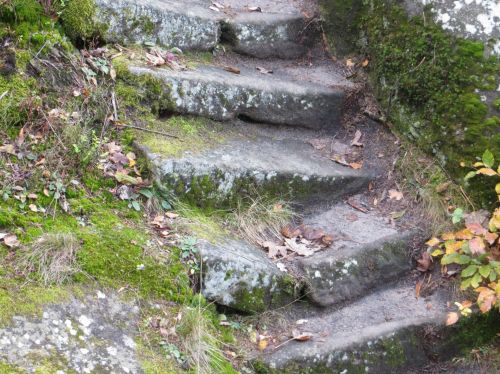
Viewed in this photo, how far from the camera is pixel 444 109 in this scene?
15.7 ft

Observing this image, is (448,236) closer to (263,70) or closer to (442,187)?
(442,187)

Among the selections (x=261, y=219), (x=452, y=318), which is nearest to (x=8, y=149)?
(x=261, y=219)

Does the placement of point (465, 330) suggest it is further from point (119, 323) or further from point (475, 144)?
point (119, 323)

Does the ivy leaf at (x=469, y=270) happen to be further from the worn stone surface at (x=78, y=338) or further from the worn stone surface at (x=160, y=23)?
the worn stone surface at (x=160, y=23)

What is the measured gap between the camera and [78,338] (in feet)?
10.5

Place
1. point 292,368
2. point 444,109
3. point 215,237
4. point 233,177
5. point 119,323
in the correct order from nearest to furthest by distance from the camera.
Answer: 1. point 119,323
2. point 292,368
3. point 215,237
4. point 233,177
5. point 444,109

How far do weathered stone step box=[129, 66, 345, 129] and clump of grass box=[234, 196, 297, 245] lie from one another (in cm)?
90

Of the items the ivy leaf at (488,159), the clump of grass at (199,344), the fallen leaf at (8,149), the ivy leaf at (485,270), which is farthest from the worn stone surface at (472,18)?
the fallen leaf at (8,149)

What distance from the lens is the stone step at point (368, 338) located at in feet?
12.6

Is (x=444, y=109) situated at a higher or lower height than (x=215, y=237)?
higher

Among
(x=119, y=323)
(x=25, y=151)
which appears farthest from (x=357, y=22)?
(x=119, y=323)

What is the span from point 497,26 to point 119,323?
142 inches

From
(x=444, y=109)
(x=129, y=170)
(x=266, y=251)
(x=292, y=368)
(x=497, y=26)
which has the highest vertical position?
(x=497, y=26)

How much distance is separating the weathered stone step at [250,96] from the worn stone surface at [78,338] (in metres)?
1.90
